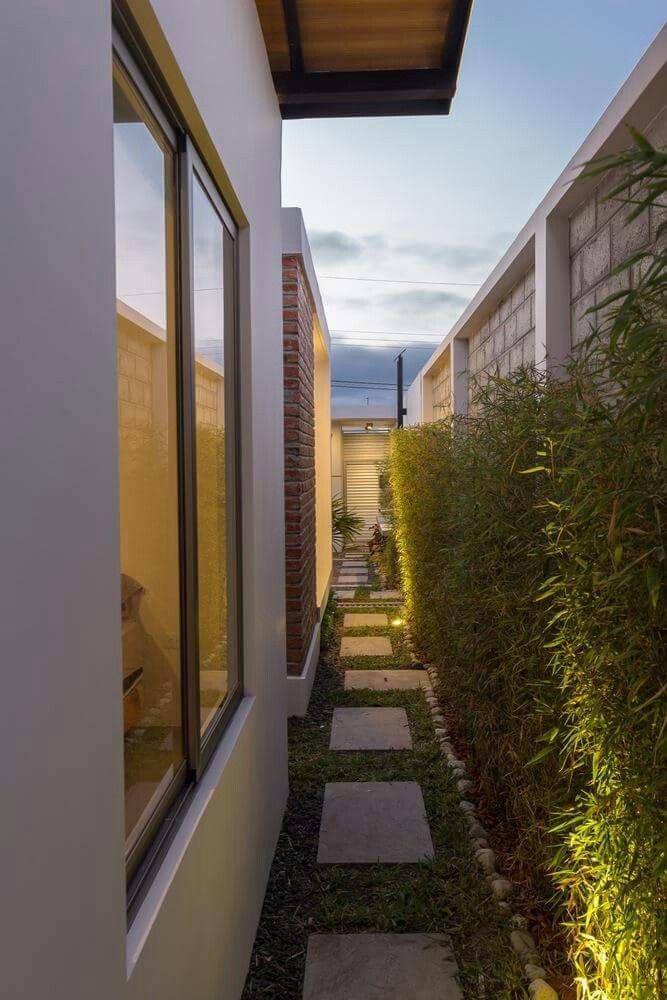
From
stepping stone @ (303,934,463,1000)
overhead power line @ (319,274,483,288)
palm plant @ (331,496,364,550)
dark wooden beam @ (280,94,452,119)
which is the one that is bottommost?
stepping stone @ (303,934,463,1000)

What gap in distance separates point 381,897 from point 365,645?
141 inches

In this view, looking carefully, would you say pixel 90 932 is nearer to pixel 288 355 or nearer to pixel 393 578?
pixel 288 355

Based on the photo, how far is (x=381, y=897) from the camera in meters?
2.63

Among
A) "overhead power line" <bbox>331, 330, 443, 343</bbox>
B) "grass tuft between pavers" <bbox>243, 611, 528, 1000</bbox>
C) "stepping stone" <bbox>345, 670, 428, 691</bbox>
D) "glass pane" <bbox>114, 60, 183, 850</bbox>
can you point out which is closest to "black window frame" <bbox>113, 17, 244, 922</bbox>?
"glass pane" <bbox>114, 60, 183, 850</bbox>

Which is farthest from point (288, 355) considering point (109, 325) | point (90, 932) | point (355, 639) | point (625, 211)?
point (90, 932)

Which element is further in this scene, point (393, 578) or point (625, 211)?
point (393, 578)

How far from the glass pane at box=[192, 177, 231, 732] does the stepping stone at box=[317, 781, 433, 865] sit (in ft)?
3.49

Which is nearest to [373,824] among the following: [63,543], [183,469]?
[183,469]

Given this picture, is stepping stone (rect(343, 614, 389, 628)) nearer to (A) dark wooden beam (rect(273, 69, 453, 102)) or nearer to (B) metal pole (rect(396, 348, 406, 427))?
(A) dark wooden beam (rect(273, 69, 453, 102))

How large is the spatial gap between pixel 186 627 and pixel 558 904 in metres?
1.38

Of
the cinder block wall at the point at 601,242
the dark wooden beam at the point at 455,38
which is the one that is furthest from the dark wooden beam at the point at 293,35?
the cinder block wall at the point at 601,242

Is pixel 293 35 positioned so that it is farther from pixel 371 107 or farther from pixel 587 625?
pixel 587 625

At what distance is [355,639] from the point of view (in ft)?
21.1

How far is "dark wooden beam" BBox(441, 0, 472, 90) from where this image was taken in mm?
2666
